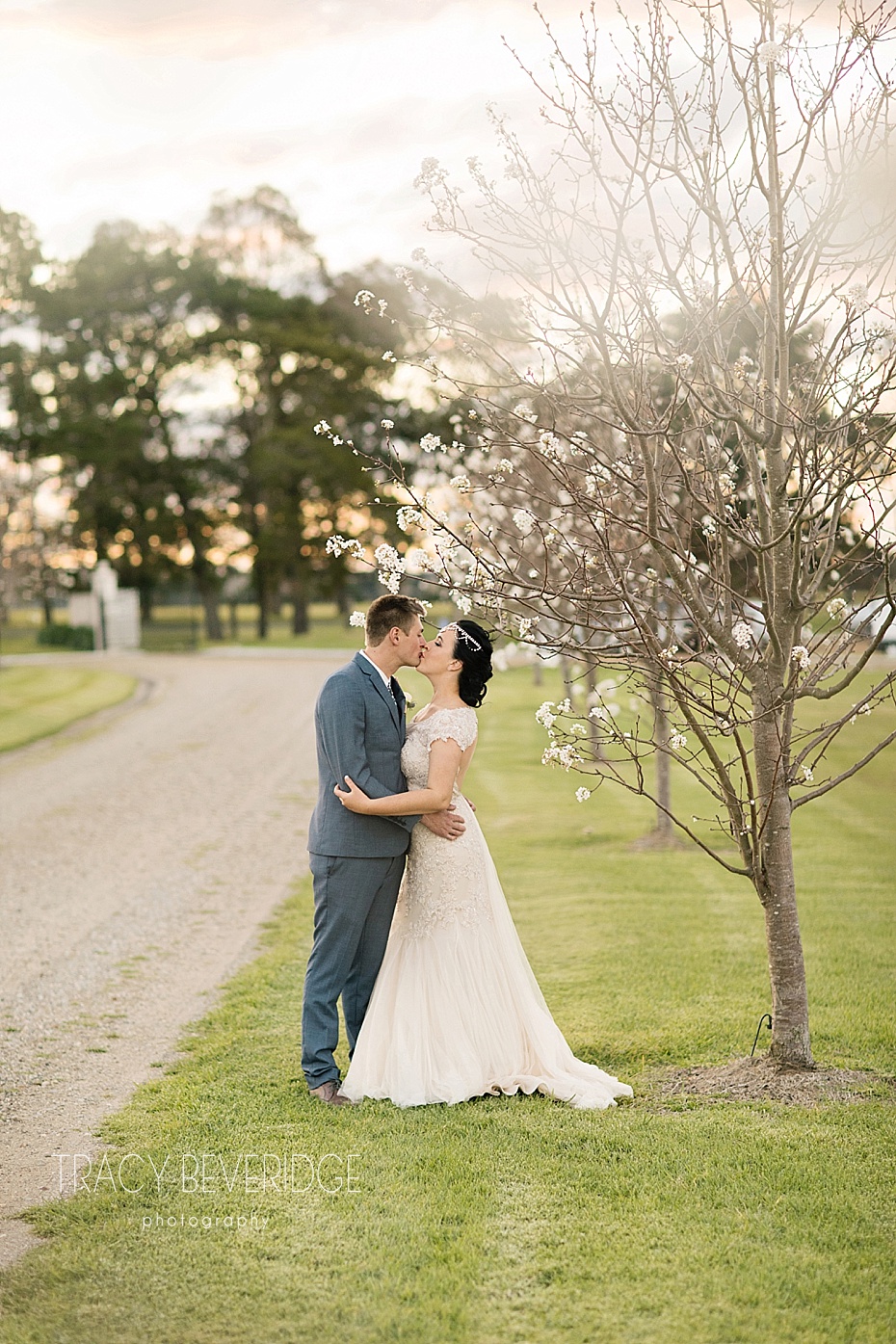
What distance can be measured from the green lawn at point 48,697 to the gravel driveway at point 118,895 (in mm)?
587

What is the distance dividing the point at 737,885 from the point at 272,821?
4.94 m

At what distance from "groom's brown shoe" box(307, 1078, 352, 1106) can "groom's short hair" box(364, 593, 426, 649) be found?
1.83m

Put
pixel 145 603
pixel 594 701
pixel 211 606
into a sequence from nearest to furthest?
pixel 594 701, pixel 211 606, pixel 145 603

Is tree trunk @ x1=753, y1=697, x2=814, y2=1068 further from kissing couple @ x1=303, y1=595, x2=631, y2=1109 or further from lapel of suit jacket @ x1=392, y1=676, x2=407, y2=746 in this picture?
lapel of suit jacket @ x1=392, y1=676, x2=407, y2=746

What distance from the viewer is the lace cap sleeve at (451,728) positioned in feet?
16.5

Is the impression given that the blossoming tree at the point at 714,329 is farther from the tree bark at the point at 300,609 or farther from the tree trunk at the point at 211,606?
the tree bark at the point at 300,609

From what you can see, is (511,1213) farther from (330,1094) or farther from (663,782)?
(663,782)

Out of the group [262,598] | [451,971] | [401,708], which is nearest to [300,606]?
[262,598]

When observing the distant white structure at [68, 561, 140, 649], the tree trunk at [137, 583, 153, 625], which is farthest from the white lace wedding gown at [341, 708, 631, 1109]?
the tree trunk at [137, 583, 153, 625]

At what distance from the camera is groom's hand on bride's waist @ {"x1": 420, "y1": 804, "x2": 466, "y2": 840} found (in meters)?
5.13

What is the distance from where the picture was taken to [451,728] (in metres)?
5.05

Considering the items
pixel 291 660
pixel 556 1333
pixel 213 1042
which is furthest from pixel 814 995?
pixel 291 660

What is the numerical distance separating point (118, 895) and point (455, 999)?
4.95 m

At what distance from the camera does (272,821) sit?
488 inches
